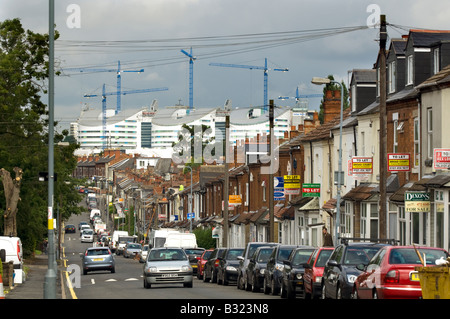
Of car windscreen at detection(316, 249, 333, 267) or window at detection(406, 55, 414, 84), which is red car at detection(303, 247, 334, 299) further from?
window at detection(406, 55, 414, 84)

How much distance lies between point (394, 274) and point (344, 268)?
3697mm

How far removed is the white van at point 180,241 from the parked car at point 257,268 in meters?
24.9

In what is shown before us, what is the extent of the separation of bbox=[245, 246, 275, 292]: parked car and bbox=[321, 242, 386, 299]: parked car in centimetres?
777

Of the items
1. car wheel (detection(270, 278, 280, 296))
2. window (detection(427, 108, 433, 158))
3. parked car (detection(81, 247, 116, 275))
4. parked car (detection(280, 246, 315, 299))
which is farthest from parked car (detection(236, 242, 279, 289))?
parked car (detection(81, 247, 116, 275))

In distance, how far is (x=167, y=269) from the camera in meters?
34.7

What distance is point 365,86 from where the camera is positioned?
5072 centimetres

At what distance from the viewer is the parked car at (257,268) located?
32.8 meters

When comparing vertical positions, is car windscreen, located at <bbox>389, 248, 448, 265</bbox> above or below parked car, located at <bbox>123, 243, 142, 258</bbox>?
above

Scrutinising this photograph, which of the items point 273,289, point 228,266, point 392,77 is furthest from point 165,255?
point 392,77

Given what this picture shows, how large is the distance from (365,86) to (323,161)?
7.37m

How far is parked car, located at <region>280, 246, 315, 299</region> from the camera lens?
92.8 feet

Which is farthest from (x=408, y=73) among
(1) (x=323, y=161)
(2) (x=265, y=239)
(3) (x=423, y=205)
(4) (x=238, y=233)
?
(4) (x=238, y=233)

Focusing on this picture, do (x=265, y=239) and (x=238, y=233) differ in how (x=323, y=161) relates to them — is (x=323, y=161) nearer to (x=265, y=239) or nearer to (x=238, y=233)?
(x=265, y=239)

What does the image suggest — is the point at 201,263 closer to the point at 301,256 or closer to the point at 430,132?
the point at 430,132
